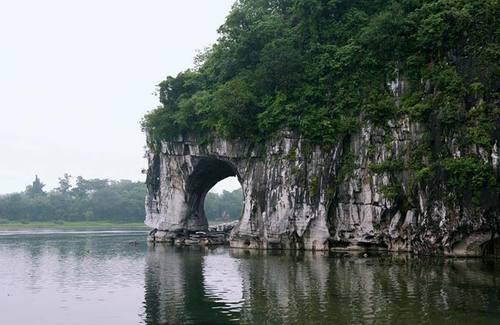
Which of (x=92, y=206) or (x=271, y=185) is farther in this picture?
(x=92, y=206)

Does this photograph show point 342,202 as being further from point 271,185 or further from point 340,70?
point 340,70

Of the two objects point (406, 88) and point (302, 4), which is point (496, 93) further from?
point (302, 4)

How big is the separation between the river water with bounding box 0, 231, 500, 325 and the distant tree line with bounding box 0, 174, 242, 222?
69.5m

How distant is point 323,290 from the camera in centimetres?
2195

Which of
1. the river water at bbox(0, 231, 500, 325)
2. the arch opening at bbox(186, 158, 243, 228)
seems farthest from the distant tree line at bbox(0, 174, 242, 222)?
the river water at bbox(0, 231, 500, 325)

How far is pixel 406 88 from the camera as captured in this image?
36062 millimetres

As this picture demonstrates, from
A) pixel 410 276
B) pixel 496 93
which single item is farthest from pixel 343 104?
pixel 410 276

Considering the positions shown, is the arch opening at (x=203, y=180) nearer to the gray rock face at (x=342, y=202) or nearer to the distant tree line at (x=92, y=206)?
the gray rock face at (x=342, y=202)

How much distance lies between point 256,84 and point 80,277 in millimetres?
20414

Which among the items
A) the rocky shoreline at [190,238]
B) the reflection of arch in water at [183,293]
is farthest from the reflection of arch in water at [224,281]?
the rocky shoreline at [190,238]

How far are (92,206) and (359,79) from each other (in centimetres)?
7909

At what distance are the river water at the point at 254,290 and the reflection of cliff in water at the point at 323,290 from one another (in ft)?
0.12

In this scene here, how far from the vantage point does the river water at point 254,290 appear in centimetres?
1755

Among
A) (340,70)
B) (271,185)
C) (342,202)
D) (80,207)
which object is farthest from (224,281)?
(80,207)
